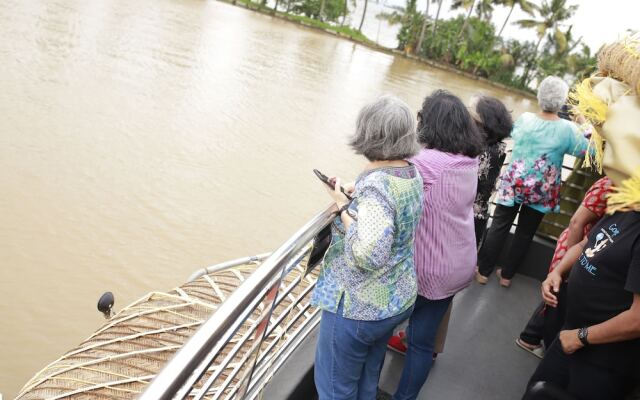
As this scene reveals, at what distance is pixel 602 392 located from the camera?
141 cm

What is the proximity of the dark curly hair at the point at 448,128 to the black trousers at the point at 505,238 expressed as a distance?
134 cm

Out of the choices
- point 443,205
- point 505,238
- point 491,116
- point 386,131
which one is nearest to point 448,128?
point 443,205

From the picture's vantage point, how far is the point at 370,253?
1263 mm

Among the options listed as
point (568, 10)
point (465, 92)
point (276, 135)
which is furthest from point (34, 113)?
point (568, 10)

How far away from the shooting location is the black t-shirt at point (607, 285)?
1312 millimetres

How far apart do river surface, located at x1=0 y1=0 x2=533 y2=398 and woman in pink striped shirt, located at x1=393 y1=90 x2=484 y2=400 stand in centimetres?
307

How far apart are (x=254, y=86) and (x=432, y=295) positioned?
11.2 m

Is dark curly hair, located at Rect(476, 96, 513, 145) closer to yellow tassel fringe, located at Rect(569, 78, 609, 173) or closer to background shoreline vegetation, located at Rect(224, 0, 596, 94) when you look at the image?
yellow tassel fringe, located at Rect(569, 78, 609, 173)

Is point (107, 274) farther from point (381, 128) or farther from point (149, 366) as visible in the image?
point (381, 128)

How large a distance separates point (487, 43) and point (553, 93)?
88.3ft

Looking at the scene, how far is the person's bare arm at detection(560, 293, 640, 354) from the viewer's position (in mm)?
1257

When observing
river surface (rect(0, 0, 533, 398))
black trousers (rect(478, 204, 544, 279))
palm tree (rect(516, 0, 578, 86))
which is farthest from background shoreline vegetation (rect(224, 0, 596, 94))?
black trousers (rect(478, 204, 544, 279))

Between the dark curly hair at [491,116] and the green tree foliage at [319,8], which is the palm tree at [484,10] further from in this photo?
the dark curly hair at [491,116]

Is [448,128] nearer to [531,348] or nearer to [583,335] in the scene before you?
[583,335]
